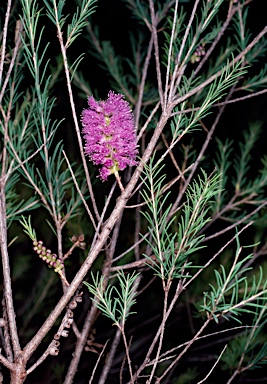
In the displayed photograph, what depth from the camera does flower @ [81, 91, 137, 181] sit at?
43cm

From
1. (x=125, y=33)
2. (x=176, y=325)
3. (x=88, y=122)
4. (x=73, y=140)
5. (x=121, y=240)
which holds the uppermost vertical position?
(x=125, y=33)

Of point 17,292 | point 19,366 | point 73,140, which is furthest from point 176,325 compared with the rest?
point 19,366

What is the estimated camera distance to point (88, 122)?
1.44 feet

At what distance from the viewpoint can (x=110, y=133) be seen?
1.41ft

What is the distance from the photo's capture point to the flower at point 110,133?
16.9 inches

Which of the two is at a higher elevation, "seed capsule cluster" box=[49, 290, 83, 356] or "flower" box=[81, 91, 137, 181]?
"flower" box=[81, 91, 137, 181]

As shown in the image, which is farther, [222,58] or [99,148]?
[222,58]

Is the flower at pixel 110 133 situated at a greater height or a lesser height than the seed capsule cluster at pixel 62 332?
greater

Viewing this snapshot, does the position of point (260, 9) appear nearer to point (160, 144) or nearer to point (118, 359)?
point (160, 144)

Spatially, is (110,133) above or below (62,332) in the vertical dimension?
above

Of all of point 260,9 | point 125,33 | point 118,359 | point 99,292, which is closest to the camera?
point 99,292

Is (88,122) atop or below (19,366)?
atop

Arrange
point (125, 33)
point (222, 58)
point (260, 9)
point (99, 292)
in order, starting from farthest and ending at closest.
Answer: point (125, 33), point (260, 9), point (222, 58), point (99, 292)

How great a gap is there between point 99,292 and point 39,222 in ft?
2.82
